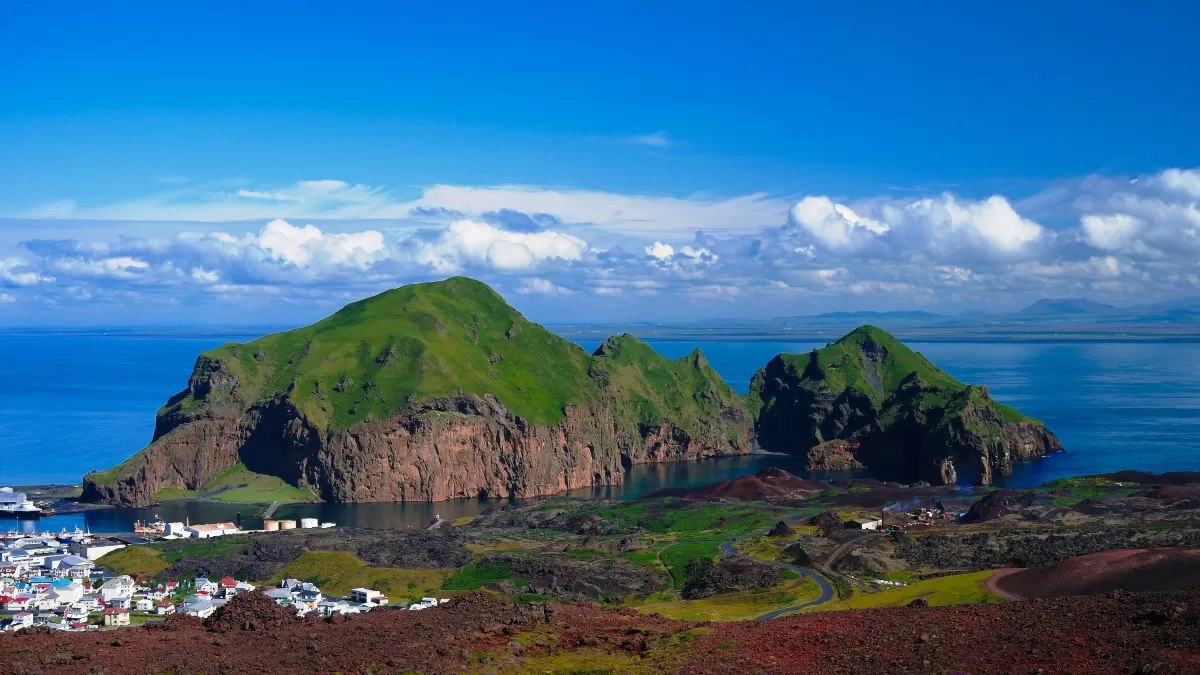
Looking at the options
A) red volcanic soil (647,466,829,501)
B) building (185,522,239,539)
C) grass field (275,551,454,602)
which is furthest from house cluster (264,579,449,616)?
red volcanic soil (647,466,829,501)

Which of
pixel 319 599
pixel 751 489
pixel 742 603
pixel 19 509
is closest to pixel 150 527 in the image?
pixel 19 509

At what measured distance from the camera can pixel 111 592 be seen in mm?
101250

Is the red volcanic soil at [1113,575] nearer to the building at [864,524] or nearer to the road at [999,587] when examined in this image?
the road at [999,587]

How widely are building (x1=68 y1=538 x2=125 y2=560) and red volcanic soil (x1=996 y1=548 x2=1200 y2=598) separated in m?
104

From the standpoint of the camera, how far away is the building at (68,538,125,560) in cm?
13200

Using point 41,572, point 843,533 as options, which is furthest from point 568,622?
point 41,572

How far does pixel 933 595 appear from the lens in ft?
250

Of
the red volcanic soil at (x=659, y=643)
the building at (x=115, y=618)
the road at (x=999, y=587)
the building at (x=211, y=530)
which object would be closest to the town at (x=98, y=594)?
the building at (x=115, y=618)

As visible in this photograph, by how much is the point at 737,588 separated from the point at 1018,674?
58.6 metres

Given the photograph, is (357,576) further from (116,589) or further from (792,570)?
(792,570)

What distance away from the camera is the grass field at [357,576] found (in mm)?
104438

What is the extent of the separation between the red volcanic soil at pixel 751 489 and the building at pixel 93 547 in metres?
84.6

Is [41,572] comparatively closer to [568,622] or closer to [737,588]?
[737,588]

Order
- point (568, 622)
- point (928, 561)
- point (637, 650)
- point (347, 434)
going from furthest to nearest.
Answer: point (347, 434) → point (928, 561) → point (568, 622) → point (637, 650)
